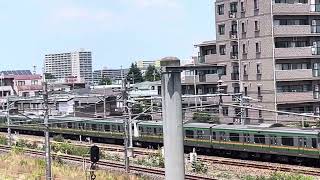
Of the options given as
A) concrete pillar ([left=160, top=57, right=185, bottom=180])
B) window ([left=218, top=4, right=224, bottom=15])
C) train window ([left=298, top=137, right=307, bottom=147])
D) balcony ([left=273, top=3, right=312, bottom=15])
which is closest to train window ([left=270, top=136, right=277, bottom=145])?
train window ([left=298, top=137, right=307, bottom=147])

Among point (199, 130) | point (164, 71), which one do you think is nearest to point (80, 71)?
point (199, 130)

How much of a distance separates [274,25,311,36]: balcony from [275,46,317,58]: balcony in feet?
3.34

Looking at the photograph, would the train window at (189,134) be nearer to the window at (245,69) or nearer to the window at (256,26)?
the window at (245,69)

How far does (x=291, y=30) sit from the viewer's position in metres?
34.0

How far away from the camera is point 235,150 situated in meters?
25.7

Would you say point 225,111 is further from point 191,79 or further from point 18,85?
point 18,85

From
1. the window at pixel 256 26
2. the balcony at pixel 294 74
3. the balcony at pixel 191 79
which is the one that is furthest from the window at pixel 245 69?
the balcony at pixel 191 79

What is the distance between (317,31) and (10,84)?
174 feet

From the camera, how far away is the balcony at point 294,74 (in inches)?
1328

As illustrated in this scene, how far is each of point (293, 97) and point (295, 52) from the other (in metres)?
3.05

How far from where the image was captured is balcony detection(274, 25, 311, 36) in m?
33.5

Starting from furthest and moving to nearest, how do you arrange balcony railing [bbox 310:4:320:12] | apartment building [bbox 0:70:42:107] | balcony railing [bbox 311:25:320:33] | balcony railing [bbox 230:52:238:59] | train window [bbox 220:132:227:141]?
apartment building [bbox 0:70:42:107]
balcony railing [bbox 230:52:238:59]
balcony railing [bbox 310:4:320:12]
balcony railing [bbox 311:25:320:33]
train window [bbox 220:132:227:141]

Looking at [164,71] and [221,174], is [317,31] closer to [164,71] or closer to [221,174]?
[221,174]

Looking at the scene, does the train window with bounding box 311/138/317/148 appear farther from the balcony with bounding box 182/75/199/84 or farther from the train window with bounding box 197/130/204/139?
the balcony with bounding box 182/75/199/84
